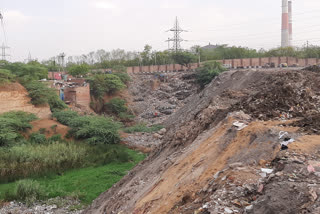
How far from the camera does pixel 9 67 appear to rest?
26.2 metres

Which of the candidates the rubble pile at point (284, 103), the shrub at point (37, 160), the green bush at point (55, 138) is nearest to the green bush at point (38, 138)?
the green bush at point (55, 138)

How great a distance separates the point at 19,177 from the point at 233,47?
4250cm

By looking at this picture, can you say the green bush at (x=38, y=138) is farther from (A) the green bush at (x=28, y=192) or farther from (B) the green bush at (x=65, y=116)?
(A) the green bush at (x=28, y=192)

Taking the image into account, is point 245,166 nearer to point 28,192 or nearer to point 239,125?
point 239,125

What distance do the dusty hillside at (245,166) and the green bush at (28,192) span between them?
312cm

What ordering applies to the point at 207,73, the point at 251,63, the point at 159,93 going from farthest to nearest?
the point at 251,63 → the point at 159,93 → the point at 207,73

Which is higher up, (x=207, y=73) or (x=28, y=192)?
(x=207, y=73)

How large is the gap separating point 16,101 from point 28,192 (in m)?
11.5

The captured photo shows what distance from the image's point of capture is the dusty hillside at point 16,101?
20.4 m

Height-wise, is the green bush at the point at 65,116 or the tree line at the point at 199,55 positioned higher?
the tree line at the point at 199,55

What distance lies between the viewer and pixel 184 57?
40.8 m

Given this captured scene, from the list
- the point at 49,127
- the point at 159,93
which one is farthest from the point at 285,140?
the point at 159,93

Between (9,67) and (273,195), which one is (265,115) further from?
(9,67)

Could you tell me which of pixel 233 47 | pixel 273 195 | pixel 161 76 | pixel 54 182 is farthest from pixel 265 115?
pixel 233 47
